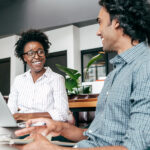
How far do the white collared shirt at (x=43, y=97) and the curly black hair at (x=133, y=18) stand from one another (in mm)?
936

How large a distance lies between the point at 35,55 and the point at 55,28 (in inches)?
174

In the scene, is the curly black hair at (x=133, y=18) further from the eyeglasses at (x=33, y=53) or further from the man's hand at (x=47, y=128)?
the eyeglasses at (x=33, y=53)

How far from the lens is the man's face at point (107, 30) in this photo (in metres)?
0.98

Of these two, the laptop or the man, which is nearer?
the man

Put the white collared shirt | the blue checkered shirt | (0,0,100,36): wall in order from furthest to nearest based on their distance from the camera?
1. (0,0,100,36): wall
2. the white collared shirt
3. the blue checkered shirt

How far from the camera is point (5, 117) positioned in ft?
3.49

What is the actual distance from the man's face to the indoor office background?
2877mm

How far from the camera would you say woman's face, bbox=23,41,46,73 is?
198 cm

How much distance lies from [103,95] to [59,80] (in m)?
0.95

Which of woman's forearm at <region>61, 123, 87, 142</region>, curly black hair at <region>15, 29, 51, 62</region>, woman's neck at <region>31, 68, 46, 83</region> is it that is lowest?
woman's forearm at <region>61, 123, 87, 142</region>

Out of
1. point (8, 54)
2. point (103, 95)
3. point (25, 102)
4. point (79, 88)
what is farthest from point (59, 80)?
point (8, 54)

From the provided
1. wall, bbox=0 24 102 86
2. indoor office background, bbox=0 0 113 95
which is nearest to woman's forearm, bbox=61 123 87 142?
indoor office background, bbox=0 0 113 95

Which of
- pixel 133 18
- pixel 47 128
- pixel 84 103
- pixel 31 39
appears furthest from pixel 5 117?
pixel 31 39

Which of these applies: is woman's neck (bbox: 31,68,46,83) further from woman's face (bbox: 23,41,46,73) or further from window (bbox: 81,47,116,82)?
window (bbox: 81,47,116,82)
